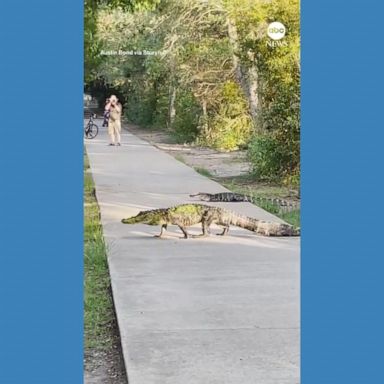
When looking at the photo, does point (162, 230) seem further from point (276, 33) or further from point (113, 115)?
point (276, 33)

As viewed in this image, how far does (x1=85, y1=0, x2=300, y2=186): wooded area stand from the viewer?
4688mm

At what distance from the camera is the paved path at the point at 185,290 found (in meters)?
4.71

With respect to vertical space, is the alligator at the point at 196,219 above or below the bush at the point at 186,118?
below

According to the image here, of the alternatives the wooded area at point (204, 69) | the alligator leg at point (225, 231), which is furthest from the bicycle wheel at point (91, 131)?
the alligator leg at point (225, 231)

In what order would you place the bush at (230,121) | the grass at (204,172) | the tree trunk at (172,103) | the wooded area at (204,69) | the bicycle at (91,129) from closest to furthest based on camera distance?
1. the bicycle at (91,129)
2. the wooded area at (204,69)
3. the tree trunk at (172,103)
4. the bush at (230,121)
5. the grass at (204,172)

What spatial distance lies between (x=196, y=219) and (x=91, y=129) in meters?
1.55

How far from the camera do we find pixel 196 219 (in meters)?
5.91

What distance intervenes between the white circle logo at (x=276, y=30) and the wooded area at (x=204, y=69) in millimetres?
29

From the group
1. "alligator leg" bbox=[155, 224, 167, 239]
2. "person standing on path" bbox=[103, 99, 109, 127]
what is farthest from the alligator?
"person standing on path" bbox=[103, 99, 109, 127]

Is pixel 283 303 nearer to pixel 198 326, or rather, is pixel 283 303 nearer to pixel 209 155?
pixel 198 326

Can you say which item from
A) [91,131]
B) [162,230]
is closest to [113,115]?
[91,131]

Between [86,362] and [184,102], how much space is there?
1705mm

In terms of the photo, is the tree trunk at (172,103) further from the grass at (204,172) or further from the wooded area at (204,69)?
the grass at (204,172)

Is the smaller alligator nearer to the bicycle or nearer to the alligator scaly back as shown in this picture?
the alligator scaly back
